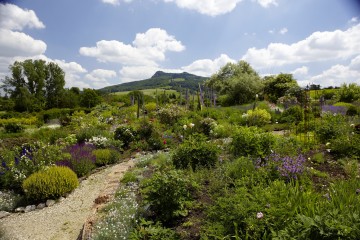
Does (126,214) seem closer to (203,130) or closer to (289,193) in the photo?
(289,193)

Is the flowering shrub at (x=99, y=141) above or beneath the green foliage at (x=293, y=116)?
beneath

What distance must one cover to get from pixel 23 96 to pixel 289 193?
4141 cm

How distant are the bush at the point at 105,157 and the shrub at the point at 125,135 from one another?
1.78 m

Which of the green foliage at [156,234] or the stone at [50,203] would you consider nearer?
the green foliage at [156,234]

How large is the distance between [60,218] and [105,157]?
10.9 ft

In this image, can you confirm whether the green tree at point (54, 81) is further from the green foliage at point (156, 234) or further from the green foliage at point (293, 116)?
the green foliage at point (156, 234)

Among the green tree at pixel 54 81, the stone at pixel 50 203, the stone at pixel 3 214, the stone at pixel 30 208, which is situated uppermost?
the green tree at pixel 54 81

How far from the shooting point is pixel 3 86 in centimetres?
4147

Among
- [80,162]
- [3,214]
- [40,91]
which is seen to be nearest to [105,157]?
[80,162]

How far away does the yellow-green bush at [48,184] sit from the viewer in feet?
20.7

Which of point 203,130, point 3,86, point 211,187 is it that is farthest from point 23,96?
point 211,187

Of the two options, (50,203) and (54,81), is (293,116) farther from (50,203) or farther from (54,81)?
(54,81)

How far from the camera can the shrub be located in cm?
1096

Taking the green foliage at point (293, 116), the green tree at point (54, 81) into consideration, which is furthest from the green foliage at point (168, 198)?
Answer: the green tree at point (54, 81)
